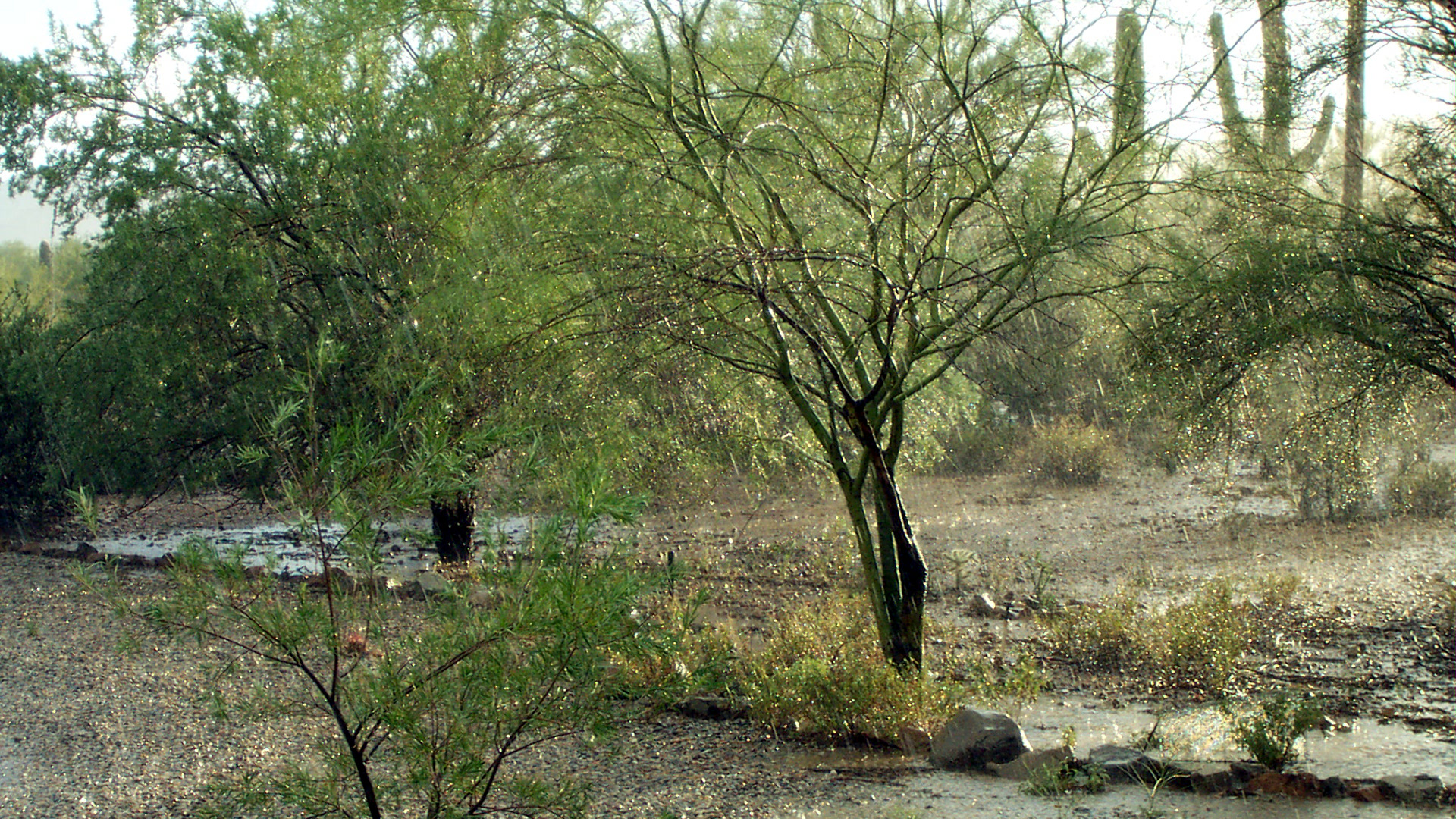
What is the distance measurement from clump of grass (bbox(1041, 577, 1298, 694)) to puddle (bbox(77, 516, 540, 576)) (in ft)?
18.3

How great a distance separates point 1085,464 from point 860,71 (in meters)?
12.0

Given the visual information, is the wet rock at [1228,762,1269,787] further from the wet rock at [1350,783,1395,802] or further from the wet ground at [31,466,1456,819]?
the wet rock at [1350,783,1395,802]

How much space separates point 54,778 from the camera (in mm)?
6129

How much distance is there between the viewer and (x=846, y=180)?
6.50 meters

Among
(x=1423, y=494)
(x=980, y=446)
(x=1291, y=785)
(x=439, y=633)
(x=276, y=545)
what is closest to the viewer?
(x=439, y=633)

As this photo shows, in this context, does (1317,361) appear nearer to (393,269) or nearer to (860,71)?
(860,71)

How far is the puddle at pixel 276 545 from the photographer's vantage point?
13086 millimetres

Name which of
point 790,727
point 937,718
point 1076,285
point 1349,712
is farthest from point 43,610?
point 1349,712

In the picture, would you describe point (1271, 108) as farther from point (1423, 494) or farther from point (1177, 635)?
A: point (1423, 494)

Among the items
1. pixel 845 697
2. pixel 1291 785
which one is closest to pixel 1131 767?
pixel 1291 785

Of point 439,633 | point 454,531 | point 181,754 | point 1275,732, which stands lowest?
point 181,754

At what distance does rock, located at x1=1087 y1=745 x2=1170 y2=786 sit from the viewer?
215 inches

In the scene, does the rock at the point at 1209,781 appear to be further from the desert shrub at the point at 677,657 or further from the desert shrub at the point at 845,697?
the desert shrub at the point at 677,657

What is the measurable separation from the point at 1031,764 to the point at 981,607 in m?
4.59
